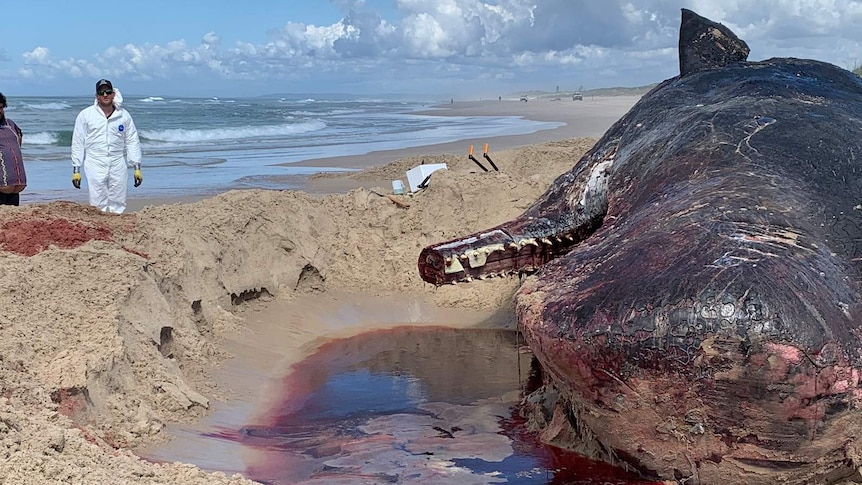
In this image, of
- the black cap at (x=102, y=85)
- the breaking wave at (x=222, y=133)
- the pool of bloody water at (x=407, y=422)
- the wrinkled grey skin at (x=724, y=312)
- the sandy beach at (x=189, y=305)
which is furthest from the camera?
the breaking wave at (x=222, y=133)

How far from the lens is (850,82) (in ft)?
16.4

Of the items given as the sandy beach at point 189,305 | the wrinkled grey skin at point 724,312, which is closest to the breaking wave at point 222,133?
the sandy beach at point 189,305

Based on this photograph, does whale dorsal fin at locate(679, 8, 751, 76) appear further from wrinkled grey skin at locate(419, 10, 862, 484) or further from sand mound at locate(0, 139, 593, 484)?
sand mound at locate(0, 139, 593, 484)

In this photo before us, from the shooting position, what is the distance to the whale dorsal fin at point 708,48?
577cm

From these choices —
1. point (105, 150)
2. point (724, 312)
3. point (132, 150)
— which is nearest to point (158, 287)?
point (105, 150)

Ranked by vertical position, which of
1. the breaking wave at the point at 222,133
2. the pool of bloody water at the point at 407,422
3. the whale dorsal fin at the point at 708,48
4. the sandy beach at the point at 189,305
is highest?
the whale dorsal fin at the point at 708,48

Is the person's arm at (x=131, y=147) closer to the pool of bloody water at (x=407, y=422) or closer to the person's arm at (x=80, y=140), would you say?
the person's arm at (x=80, y=140)

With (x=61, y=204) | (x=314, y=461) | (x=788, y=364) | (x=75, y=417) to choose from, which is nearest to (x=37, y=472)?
(x=75, y=417)

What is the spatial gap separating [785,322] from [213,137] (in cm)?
Result: 3088

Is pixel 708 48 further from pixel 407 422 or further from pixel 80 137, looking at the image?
pixel 80 137

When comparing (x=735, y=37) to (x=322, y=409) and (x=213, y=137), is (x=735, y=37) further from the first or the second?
(x=213, y=137)

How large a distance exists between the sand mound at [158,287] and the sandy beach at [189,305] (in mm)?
12

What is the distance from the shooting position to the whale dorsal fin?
5773 mm

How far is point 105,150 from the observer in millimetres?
8781
